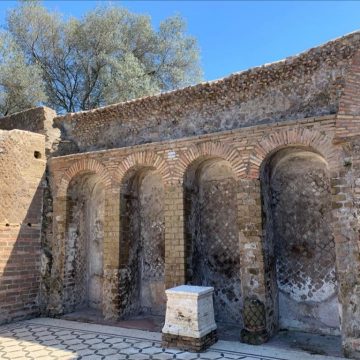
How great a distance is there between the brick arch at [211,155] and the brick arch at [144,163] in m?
0.27

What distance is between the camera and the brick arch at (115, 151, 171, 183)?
21.1 ft

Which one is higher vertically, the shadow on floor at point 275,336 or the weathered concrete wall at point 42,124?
the weathered concrete wall at point 42,124

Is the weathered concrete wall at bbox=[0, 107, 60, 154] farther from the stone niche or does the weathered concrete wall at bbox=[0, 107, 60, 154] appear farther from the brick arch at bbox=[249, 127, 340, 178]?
the stone niche

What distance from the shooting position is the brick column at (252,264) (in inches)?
204

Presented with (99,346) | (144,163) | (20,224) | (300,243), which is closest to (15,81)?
(20,224)

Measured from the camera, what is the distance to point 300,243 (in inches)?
228

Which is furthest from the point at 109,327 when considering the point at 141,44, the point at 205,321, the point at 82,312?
the point at 141,44

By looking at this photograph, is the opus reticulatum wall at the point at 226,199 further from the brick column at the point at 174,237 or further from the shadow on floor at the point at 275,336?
the shadow on floor at the point at 275,336

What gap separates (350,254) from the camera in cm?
468

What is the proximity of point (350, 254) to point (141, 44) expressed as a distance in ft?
44.7

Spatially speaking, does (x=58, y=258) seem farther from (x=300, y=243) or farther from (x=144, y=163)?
(x=300, y=243)

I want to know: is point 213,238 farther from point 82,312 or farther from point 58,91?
point 58,91

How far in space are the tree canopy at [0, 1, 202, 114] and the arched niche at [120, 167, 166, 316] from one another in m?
7.54

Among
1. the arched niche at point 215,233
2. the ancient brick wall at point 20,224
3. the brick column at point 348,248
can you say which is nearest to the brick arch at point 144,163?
the arched niche at point 215,233
